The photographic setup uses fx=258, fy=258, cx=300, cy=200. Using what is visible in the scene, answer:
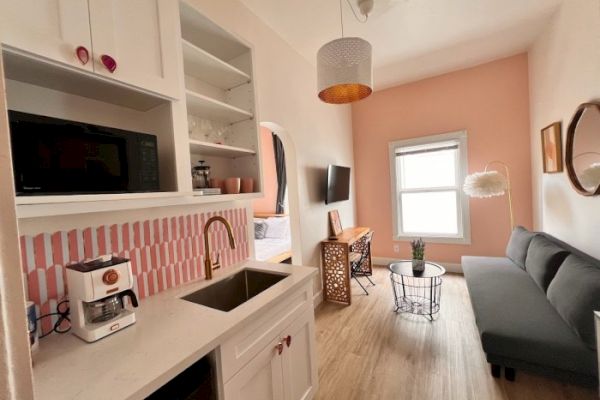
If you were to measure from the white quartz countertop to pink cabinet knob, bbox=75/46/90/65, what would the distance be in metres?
0.99

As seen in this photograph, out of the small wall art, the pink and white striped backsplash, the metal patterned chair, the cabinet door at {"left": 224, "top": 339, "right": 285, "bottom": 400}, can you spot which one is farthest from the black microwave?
the small wall art

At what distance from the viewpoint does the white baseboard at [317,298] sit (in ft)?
9.55

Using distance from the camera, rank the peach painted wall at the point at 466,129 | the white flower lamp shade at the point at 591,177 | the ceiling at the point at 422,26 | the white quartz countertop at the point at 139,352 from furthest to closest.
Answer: the peach painted wall at the point at 466,129
the ceiling at the point at 422,26
the white flower lamp shade at the point at 591,177
the white quartz countertop at the point at 139,352

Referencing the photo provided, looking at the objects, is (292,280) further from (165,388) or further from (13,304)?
(13,304)

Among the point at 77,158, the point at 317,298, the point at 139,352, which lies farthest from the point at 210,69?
the point at 317,298

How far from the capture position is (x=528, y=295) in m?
1.99

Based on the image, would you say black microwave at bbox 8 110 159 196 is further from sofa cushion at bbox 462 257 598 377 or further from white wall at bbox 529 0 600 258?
white wall at bbox 529 0 600 258

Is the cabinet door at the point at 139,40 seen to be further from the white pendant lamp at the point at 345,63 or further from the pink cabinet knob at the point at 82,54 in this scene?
the white pendant lamp at the point at 345,63

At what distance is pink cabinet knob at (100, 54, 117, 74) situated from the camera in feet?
3.05

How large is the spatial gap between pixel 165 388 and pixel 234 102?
1.63m

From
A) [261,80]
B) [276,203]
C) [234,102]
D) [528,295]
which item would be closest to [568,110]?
[528,295]

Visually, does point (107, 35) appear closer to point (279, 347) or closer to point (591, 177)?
point (279, 347)

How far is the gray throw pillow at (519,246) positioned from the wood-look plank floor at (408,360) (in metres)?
0.69

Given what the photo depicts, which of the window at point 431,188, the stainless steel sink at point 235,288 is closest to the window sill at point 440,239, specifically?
the window at point 431,188
